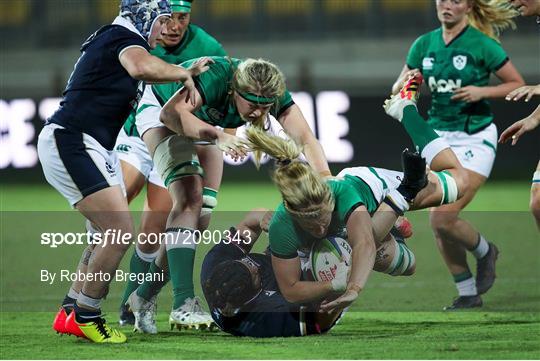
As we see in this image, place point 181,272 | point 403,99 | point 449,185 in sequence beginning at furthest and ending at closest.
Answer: point 403,99, point 449,185, point 181,272

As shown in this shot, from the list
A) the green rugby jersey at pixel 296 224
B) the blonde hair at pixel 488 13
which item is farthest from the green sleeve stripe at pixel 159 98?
the blonde hair at pixel 488 13

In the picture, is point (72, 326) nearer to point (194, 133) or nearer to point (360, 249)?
point (194, 133)

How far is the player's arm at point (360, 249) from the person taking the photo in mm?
5049

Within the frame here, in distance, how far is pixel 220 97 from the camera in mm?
5734

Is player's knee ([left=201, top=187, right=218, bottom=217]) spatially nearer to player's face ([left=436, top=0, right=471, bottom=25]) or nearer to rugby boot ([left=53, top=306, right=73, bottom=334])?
rugby boot ([left=53, top=306, right=73, bottom=334])

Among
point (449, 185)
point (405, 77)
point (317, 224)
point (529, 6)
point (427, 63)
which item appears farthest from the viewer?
point (427, 63)

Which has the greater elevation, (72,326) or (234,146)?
(234,146)

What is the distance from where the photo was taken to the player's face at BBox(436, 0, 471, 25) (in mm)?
7180

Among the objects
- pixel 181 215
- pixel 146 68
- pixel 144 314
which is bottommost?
pixel 144 314

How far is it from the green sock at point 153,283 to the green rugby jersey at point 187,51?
1.26 meters

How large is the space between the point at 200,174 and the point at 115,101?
2.56 ft

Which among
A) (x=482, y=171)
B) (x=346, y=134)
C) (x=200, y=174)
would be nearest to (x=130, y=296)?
(x=200, y=174)

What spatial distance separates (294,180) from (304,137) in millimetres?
828

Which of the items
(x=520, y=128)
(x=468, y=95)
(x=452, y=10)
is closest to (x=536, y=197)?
(x=520, y=128)
